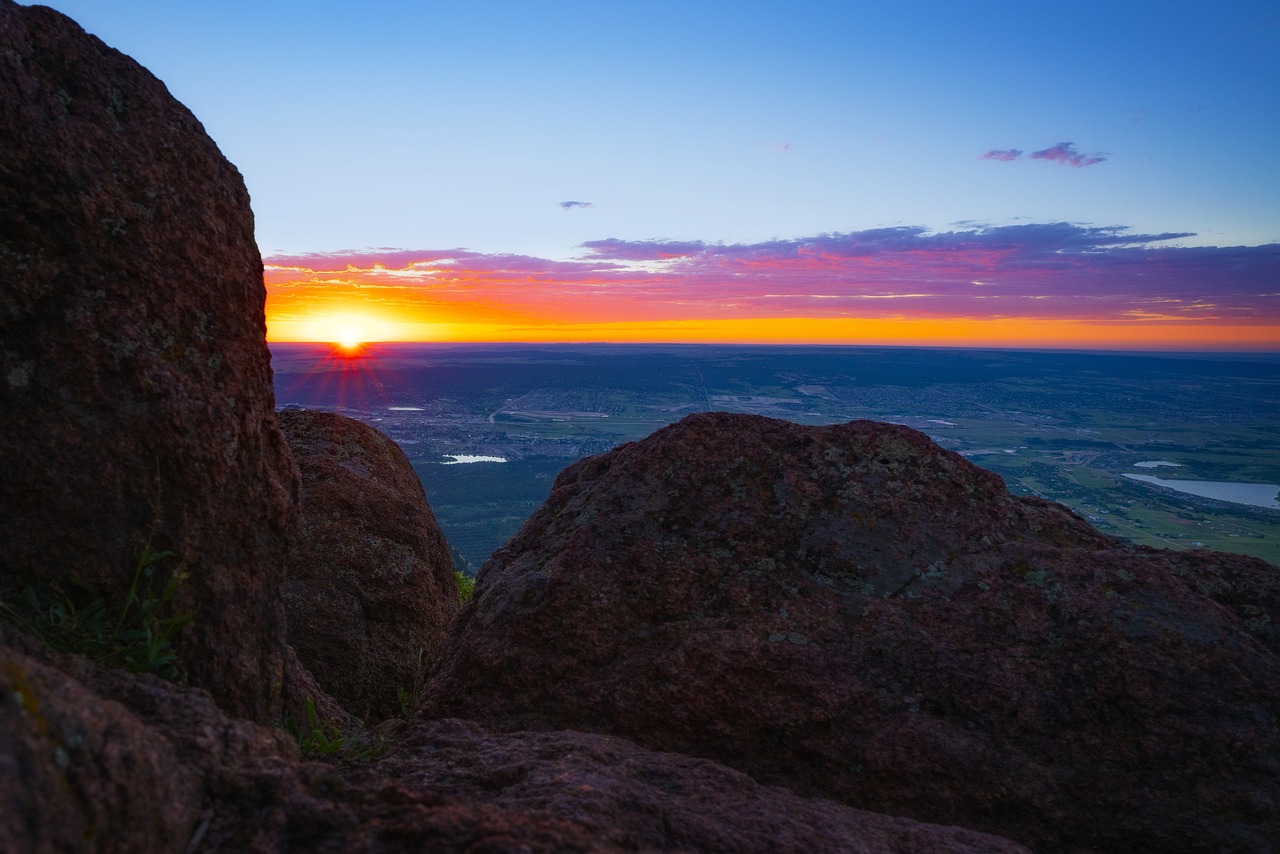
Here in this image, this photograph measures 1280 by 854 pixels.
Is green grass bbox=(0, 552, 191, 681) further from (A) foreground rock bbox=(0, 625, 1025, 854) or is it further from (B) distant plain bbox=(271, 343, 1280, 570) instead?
(B) distant plain bbox=(271, 343, 1280, 570)

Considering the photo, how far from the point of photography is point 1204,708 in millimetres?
5305

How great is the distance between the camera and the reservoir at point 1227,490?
10119 cm

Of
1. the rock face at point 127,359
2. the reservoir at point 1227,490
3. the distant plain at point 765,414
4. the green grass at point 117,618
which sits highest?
the rock face at point 127,359

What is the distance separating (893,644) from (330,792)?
13.4 feet

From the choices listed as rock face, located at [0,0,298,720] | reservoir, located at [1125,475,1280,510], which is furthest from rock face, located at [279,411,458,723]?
reservoir, located at [1125,475,1280,510]

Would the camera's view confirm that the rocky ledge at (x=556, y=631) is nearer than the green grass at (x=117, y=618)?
Yes

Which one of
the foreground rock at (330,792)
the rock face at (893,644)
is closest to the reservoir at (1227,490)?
the rock face at (893,644)

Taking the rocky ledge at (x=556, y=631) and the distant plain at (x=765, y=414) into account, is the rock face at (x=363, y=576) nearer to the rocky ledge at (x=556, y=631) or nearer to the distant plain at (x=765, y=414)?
the rocky ledge at (x=556, y=631)

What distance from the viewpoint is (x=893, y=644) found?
19.2 feet

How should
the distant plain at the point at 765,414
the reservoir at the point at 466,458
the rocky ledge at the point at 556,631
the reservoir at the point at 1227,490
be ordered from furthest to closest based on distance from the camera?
1. the reservoir at the point at 466,458
2. the reservoir at the point at 1227,490
3. the distant plain at the point at 765,414
4. the rocky ledge at the point at 556,631

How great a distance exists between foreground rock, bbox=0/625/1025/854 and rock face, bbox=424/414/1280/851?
773 mm

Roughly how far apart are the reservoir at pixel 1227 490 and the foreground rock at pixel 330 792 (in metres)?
118

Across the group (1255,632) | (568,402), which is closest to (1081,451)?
(568,402)

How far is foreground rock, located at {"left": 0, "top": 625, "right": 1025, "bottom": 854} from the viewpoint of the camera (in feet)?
8.30
